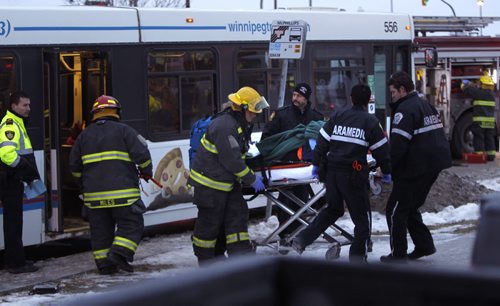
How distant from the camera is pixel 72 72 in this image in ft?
35.4

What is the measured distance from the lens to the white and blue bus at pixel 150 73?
973 cm

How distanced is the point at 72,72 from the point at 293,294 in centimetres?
910

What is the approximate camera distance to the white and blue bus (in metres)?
9.73

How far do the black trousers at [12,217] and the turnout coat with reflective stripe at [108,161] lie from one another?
2.27ft

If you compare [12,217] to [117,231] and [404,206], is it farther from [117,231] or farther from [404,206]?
[404,206]

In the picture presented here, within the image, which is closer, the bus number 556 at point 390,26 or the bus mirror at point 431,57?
the bus number 556 at point 390,26

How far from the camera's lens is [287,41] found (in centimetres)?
1109

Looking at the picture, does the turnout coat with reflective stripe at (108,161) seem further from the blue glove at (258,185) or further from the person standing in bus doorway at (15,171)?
the blue glove at (258,185)

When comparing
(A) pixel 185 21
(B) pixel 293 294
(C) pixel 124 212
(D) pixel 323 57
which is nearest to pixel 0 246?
(C) pixel 124 212

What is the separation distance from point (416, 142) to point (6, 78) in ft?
13.2

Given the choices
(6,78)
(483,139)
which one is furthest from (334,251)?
(483,139)

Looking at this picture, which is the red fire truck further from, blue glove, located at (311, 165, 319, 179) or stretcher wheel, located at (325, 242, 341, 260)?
blue glove, located at (311, 165, 319, 179)

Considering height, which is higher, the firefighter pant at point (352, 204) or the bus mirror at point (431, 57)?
the bus mirror at point (431, 57)

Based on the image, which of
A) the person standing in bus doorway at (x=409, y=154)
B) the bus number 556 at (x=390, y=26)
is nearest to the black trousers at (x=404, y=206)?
the person standing in bus doorway at (x=409, y=154)
